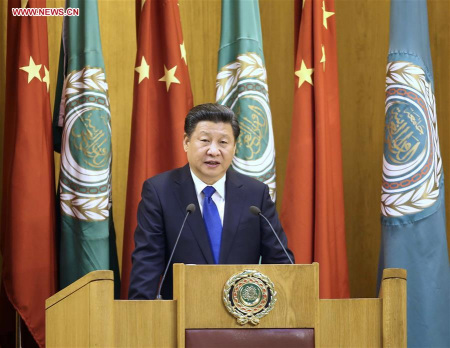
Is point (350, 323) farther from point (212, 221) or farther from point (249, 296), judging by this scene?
point (212, 221)

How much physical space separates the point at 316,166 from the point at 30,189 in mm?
1380

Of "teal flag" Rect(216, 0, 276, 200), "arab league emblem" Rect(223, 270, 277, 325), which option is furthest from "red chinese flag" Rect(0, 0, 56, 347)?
"arab league emblem" Rect(223, 270, 277, 325)

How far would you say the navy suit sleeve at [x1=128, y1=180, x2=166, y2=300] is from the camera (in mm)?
2822

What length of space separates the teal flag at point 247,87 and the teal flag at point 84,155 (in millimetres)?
607

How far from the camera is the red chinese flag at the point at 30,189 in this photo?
3756mm

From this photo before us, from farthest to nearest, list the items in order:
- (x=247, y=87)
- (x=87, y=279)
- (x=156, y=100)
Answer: (x=156, y=100)
(x=247, y=87)
(x=87, y=279)

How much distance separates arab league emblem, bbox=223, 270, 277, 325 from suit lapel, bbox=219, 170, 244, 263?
2.18 ft

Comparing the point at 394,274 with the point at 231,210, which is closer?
the point at 394,274

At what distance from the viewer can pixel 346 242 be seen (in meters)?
4.45

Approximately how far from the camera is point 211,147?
300 centimetres

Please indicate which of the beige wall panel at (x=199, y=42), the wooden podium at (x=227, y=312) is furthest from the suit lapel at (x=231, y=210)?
the beige wall panel at (x=199, y=42)

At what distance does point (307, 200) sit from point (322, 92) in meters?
0.54

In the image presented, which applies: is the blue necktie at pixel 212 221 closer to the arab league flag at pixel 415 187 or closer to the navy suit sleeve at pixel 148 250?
the navy suit sleeve at pixel 148 250

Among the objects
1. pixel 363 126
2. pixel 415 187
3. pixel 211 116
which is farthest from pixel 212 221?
pixel 363 126
